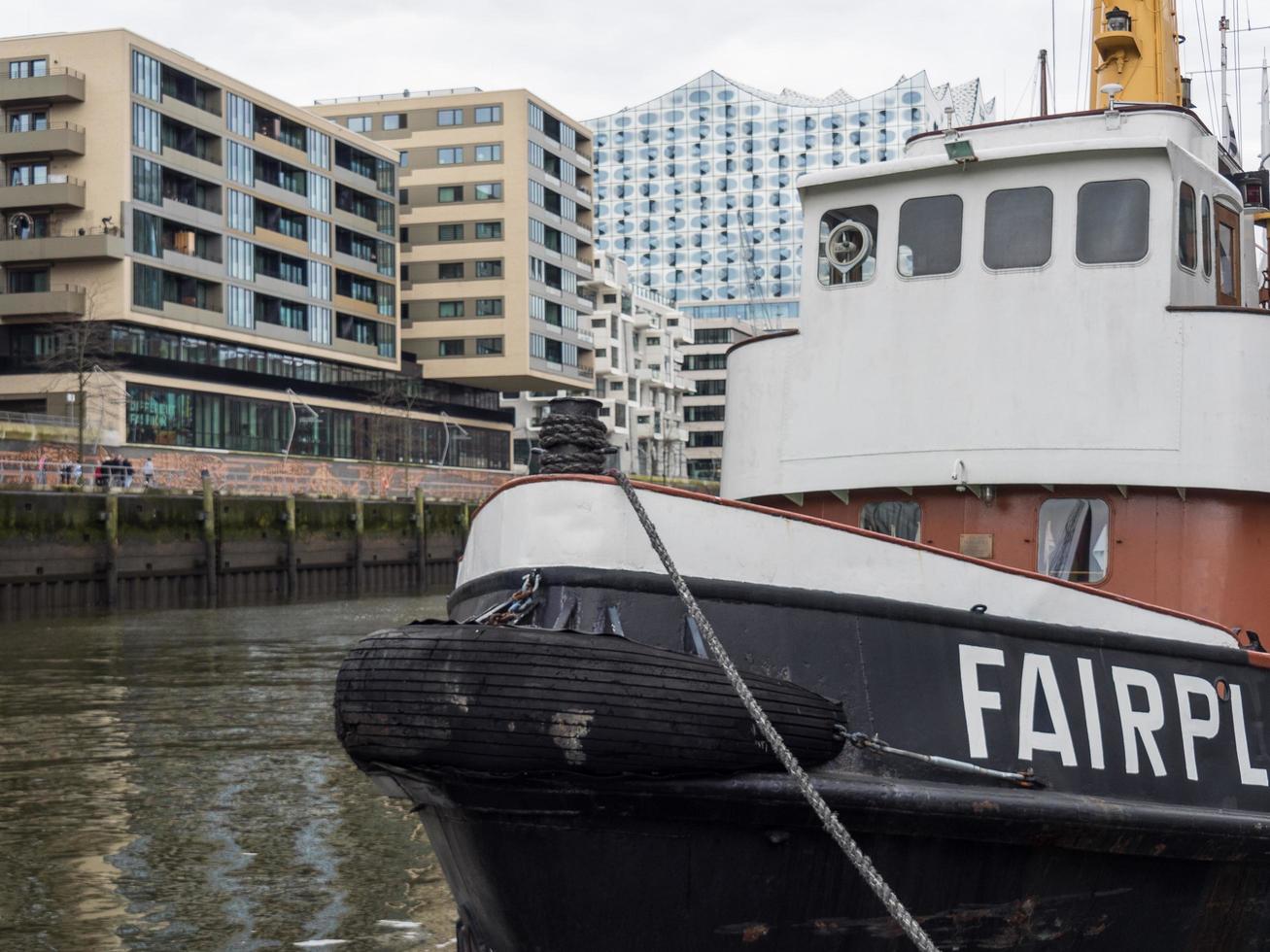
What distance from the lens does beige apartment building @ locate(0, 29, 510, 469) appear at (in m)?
57.6

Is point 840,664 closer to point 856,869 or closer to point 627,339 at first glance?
point 856,869

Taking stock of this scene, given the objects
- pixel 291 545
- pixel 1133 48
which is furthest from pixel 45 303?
pixel 1133 48

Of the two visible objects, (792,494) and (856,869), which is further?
(792,494)

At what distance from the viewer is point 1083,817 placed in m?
5.76

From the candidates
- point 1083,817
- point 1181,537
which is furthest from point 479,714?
point 1181,537

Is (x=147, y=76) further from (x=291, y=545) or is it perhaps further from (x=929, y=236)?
(x=929, y=236)

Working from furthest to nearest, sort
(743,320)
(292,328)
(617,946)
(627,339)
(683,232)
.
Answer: (683,232) < (743,320) < (627,339) < (292,328) < (617,946)

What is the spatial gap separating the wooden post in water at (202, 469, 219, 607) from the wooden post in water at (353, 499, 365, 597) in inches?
241

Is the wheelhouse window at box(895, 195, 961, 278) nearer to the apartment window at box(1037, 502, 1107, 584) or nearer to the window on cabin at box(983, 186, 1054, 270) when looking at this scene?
the window on cabin at box(983, 186, 1054, 270)

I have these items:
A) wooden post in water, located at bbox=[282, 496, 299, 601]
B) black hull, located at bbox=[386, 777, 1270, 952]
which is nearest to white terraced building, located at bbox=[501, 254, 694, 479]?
wooden post in water, located at bbox=[282, 496, 299, 601]

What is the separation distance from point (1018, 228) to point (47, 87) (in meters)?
56.2

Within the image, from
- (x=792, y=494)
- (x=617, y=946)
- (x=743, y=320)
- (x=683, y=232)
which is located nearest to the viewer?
(x=617, y=946)

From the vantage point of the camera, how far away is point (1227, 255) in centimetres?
845

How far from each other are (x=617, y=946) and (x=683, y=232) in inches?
6975
